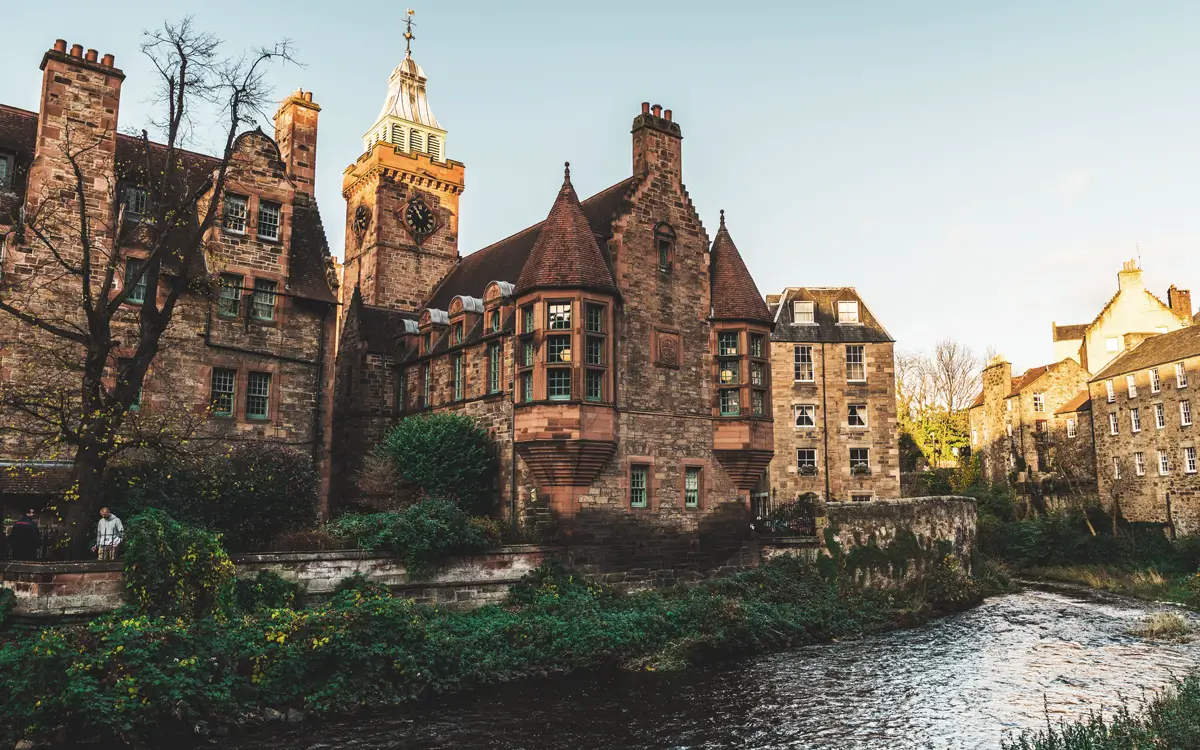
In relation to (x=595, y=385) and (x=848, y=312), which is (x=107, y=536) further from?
(x=848, y=312)

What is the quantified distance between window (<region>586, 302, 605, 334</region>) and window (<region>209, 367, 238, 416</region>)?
10.8m

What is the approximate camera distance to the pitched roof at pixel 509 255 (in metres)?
27.1

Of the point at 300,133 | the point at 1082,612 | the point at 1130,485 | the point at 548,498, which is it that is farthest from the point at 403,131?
the point at 1130,485

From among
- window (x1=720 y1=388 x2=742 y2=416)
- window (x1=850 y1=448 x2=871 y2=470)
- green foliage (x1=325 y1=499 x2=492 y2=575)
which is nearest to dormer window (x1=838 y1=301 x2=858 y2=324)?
window (x1=850 y1=448 x2=871 y2=470)

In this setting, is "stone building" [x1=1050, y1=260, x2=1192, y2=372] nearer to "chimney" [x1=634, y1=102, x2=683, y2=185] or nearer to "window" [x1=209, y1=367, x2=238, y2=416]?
"chimney" [x1=634, y1=102, x2=683, y2=185]

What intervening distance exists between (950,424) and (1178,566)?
2372cm

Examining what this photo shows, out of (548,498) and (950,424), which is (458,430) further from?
(950,424)

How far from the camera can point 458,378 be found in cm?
2812

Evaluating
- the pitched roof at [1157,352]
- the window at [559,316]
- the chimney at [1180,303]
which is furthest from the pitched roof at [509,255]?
the chimney at [1180,303]

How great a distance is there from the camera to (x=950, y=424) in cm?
5981

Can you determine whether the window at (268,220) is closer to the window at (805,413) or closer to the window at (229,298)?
the window at (229,298)

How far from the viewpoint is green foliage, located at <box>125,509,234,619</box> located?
51.6 ft

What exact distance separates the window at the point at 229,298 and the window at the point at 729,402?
15.5 meters

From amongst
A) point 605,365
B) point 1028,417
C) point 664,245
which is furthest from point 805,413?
point 1028,417
